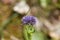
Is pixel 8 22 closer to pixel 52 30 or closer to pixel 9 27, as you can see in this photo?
pixel 9 27

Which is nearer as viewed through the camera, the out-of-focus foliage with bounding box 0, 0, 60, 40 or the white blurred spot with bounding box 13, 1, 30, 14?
the out-of-focus foliage with bounding box 0, 0, 60, 40

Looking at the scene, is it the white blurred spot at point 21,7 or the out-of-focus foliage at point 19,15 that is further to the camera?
the white blurred spot at point 21,7

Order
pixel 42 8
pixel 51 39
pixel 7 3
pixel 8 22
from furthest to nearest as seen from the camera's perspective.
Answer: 1. pixel 7 3
2. pixel 42 8
3. pixel 8 22
4. pixel 51 39

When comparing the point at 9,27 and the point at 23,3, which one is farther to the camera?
the point at 23,3

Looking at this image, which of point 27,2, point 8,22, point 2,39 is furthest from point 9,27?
point 27,2

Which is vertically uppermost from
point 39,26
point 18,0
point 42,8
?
point 18,0

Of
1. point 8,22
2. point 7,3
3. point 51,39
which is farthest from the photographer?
point 7,3

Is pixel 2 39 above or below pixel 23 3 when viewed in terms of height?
below

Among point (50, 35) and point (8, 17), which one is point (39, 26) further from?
point (8, 17)

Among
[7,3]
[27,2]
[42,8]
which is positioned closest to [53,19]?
[42,8]
